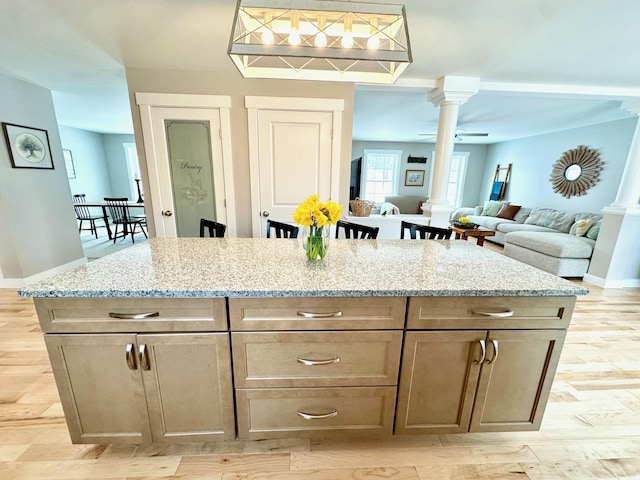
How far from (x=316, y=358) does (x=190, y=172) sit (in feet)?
8.59

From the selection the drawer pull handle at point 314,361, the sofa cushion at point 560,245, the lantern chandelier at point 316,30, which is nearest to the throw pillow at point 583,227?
the sofa cushion at point 560,245

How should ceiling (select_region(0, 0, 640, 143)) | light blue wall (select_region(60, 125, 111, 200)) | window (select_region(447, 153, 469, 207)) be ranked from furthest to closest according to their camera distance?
window (select_region(447, 153, 469, 207)) < light blue wall (select_region(60, 125, 111, 200)) < ceiling (select_region(0, 0, 640, 143))

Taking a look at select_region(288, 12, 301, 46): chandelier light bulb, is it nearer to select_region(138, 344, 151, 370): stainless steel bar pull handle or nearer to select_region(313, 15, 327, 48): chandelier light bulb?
select_region(313, 15, 327, 48): chandelier light bulb

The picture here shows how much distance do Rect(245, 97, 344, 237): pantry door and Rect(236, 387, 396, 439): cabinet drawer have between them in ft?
7.11

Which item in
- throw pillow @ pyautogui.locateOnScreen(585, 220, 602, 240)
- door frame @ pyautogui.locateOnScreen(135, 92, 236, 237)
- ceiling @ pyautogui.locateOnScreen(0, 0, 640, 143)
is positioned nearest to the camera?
ceiling @ pyautogui.locateOnScreen(0, 0, 640, 143)

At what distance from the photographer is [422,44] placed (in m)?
2.12

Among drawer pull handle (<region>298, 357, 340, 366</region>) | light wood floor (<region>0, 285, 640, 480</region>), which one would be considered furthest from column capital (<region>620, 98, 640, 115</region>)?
drawer pull handle (<region>298, 357, 340, 366</region>)

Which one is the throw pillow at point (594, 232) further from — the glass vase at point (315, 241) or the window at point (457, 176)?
the glass vase at point (315, 241)

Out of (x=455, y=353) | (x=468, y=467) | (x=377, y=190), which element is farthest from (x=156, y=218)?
(x=377, y=190)

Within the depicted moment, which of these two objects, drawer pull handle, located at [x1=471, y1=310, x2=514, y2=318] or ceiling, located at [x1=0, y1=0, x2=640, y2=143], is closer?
drawer pull handle, located at [x1=471, y1=310, x2=514, y2=318]

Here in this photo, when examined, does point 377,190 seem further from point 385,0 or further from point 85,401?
point 85,401

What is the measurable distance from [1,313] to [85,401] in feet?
8.21

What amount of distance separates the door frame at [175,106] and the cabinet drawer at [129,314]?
82.5 inches

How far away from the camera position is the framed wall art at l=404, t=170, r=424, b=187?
7734mm
